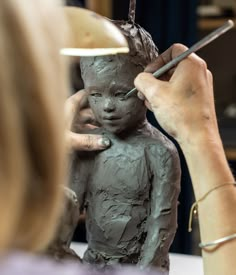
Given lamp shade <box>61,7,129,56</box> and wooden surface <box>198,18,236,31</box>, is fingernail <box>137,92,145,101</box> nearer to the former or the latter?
lamp shade <box>61,7,129,56</box>

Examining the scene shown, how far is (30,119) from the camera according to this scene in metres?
0.46

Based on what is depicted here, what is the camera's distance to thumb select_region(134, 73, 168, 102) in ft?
2.84

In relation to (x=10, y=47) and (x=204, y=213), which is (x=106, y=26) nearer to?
(x=204, y=213)

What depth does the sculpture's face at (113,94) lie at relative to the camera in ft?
3.12

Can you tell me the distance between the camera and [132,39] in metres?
0.95

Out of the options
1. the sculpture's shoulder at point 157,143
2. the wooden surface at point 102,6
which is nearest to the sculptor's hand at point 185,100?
the sculpture's shoulder at point 157,143

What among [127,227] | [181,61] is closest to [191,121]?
[181,61]

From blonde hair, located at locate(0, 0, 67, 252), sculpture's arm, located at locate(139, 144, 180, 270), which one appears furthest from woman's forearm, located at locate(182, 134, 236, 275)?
blonde hair, located at locate(0, 0, 67, 252)

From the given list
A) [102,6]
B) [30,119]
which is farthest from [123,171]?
[102,6]

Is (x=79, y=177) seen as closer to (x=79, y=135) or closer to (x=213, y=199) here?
(x=79, y=135)

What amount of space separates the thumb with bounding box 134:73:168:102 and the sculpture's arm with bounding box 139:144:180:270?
0.12 metres

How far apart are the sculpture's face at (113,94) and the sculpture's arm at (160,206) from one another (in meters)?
0.05

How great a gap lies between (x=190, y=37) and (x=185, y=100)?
3.05ft

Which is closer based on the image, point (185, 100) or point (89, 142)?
point (185, 100)
